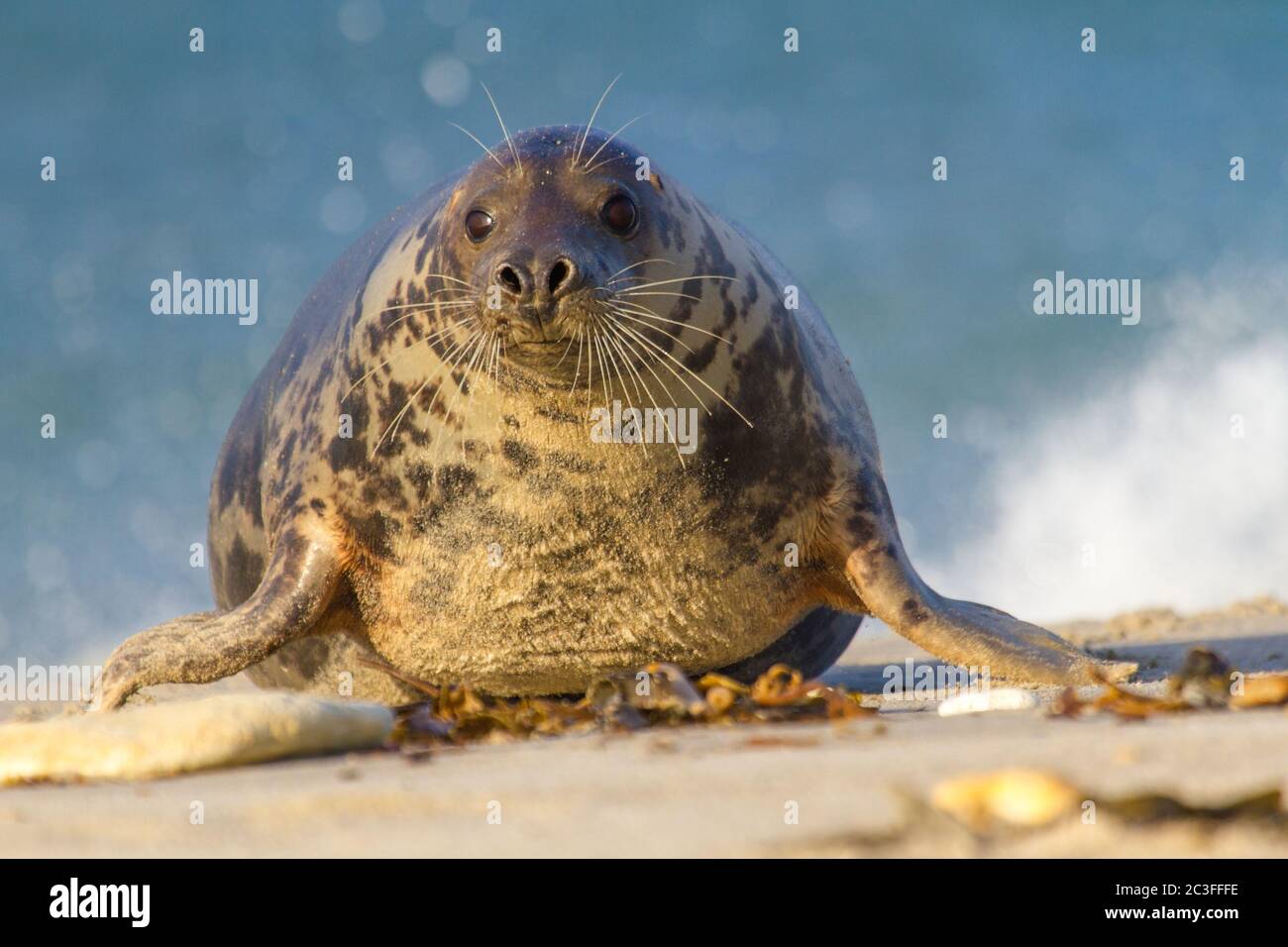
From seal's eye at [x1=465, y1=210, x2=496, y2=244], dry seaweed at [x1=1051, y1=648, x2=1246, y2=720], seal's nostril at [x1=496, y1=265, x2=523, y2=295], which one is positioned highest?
seal's eye at [x1=465, y1=210, x2=496, y2=244]

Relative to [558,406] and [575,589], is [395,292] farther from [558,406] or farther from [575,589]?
[575,589]

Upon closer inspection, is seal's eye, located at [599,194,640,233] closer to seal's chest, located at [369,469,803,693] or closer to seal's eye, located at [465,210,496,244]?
seal's eye, located at [465,210,496,244]

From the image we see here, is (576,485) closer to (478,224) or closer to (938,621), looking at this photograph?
(478,224)

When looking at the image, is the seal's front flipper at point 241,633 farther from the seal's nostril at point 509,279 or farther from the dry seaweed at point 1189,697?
the dry seaweed at point 1189,697

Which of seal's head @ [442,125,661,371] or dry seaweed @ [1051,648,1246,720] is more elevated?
seal's head @ [442,125,661,371]

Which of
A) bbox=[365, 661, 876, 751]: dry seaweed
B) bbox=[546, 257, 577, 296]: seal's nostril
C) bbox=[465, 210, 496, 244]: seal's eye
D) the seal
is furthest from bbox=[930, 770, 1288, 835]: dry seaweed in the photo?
bbox=[465, 210, 496, 244]: seal's eye

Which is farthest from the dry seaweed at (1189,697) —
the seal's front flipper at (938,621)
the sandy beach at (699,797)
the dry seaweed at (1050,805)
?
the seal's front flipper at (938,621)
